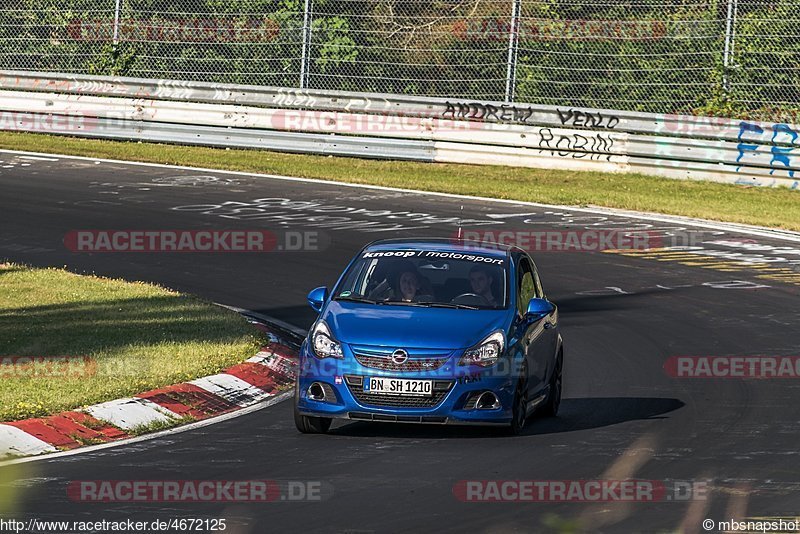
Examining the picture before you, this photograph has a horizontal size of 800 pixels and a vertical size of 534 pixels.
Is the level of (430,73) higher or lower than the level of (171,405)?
higher

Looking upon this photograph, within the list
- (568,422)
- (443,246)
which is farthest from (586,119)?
(568,422)

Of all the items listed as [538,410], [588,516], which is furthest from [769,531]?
[538,410]

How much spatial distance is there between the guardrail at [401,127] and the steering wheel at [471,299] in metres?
15.6

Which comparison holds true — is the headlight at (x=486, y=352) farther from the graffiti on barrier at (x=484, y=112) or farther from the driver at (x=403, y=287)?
the graffiti on barrier at (x=484, y=112)

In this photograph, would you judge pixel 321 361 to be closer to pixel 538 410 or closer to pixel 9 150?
pixel 538 410

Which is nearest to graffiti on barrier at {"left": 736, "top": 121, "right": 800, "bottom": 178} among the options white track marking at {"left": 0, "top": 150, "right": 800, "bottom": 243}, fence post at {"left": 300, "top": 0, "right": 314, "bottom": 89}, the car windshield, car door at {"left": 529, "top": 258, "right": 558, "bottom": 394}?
white track marking at {"left": 0, "top": 150, "right": 800, "bottom": 243}

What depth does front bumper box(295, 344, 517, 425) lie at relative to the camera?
9.91 meters

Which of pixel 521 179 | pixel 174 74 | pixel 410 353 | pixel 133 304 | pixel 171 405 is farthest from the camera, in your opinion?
pixel 174 74

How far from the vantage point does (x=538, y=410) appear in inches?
441

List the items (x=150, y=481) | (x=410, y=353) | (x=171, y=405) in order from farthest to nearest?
(x=171, y=405), (x=410, y=353), (x=150, y=481)

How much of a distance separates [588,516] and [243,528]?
6.11 feet

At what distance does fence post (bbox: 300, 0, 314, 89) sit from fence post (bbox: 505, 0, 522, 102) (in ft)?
13.6

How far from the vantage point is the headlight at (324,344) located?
10125 millimetres

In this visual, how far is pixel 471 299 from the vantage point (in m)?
11.0
